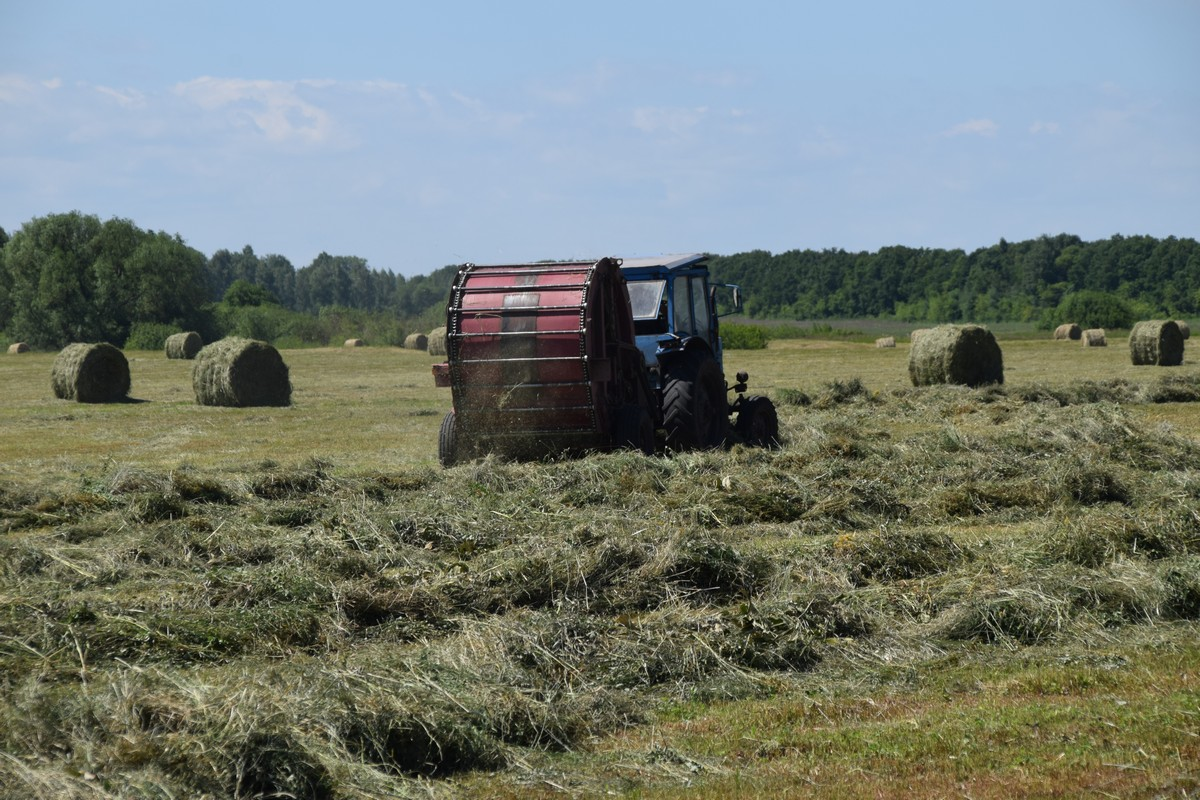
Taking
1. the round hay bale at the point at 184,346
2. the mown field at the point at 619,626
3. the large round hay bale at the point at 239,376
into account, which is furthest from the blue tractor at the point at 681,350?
the round hay bale at the point at 184,346

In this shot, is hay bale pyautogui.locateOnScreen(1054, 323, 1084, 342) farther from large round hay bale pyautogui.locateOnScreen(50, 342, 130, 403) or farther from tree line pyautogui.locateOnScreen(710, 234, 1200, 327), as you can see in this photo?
tree line pyautogui.locateOnScreen(710, 234, 1200, 327)

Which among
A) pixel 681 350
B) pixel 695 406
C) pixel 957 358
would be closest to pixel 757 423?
pixel 681 350

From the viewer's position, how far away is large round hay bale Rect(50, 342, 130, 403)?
1085 inches

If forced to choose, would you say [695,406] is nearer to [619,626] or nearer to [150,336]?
[619,626]

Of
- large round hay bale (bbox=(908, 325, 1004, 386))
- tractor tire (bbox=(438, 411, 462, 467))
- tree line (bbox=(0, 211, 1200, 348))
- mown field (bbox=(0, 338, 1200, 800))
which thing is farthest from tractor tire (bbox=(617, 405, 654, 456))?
tree line (bbox=(0, 211, 1200, 348))

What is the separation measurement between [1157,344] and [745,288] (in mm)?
85032

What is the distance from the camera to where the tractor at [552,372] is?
1313 cm

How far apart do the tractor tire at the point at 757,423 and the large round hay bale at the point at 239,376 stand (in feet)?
40.0

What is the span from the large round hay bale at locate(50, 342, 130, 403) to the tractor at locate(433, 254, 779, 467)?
15.9m

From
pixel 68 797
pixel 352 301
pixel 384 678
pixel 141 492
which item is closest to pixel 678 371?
pixel 141 492

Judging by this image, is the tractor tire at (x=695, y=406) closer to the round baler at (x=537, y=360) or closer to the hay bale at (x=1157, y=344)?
the round baler at (x=537, y=360)

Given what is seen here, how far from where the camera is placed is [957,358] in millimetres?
25531

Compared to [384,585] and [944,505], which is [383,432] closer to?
[944,505]

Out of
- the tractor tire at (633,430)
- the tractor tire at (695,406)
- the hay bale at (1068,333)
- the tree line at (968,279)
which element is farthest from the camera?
the tree line at (968,279)
